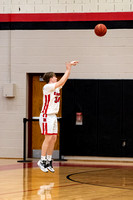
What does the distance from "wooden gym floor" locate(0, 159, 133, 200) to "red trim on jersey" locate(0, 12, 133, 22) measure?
14.0ft

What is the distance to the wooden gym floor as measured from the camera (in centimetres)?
689

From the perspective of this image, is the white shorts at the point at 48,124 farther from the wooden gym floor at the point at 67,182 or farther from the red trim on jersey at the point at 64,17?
the red trim on jersey at the point at 64,17

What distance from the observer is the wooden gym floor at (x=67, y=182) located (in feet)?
22.6

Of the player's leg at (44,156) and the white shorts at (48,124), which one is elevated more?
the white shorts at (48,124)

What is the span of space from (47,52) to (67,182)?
6.08 meters

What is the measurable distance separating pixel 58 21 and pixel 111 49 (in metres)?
1.74

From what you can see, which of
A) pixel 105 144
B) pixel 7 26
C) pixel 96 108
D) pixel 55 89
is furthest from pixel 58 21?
pixel 55 89

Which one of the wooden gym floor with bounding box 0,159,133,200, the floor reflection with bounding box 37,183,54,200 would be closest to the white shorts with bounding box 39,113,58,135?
the wooden gym floor with bounding box 0,159,133,200

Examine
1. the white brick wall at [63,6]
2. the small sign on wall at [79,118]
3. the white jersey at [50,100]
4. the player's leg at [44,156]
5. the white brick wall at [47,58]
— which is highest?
the white brick wall at [63,6]

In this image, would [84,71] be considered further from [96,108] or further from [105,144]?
[105,144]

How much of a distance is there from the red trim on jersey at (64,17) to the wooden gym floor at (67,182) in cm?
425

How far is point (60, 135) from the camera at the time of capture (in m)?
13.2

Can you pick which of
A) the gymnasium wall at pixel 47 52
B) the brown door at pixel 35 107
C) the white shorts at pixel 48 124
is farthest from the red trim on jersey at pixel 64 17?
the white shorts at pixel 48 124

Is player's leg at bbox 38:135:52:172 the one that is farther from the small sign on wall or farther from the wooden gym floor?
the small sign on wall
